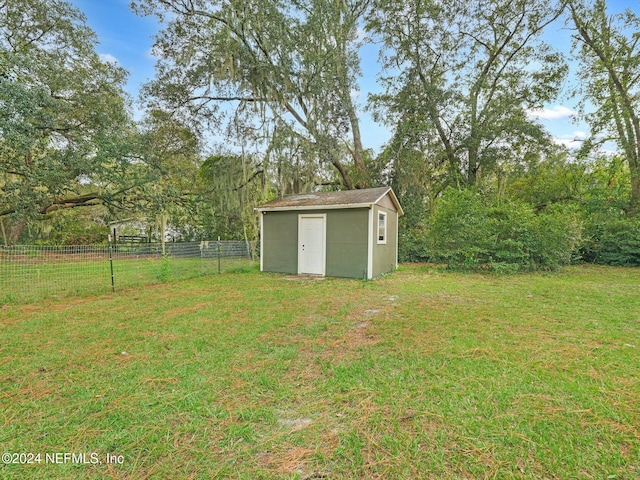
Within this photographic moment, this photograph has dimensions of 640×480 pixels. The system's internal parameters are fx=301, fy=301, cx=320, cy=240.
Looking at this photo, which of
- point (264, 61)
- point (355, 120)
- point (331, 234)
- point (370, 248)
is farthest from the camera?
point (355, 120)

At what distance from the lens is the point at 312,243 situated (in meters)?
8.40

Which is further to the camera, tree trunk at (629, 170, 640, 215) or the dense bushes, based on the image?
tree trunk at (629, 170, 640, 215)

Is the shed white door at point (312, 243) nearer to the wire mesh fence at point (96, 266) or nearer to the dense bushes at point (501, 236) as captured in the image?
the wire mesh fence at point (96, 266)

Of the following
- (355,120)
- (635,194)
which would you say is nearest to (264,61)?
(355,120)

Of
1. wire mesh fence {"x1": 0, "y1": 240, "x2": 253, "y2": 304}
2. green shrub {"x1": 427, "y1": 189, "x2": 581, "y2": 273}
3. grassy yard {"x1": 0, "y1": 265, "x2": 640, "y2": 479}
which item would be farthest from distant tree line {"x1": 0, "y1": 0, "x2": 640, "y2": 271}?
grassy yard {"x1": 0, "y1": 265, "x2": 640, "y2": 479}

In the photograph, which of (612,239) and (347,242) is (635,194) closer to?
(612,239)

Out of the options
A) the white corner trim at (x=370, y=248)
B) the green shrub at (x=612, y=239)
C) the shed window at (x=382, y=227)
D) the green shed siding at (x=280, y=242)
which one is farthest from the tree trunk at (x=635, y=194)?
the green shed siding at (x=280, y=242)

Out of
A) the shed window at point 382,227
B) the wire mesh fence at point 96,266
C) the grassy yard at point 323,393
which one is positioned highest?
the shed window at point 382,227

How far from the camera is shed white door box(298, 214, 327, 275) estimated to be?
824 cm

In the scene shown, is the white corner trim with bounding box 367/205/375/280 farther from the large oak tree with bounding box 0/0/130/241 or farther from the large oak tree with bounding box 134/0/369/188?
the large oak tree with bounding box 0/0/130/241

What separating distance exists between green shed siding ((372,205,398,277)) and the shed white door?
136cm

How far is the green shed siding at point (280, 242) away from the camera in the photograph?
868 cm

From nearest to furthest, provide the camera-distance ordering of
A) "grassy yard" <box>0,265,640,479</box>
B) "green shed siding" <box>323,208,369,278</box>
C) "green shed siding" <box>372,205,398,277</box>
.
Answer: "grassy yard" <box>0,265,640,479</box>, "green shed siding" <box>323,208,369,278</box>, "green shed siding" <box>372,205,398,277</box>

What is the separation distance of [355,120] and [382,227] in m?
6.33
